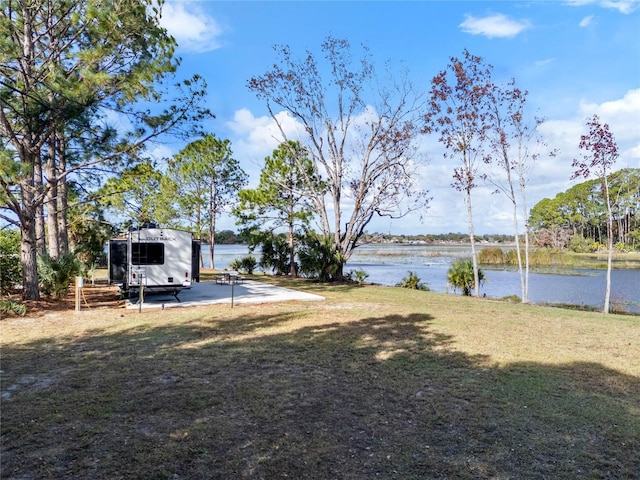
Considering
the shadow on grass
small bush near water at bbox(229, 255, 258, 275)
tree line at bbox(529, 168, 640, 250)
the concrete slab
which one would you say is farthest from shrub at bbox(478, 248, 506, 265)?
the shadow on grass

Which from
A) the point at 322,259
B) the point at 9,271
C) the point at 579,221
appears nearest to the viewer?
the point at 9,271

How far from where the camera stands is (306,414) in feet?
11.8

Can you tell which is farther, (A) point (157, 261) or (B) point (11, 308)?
(A) point (157, 261)

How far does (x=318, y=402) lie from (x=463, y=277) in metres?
12.3

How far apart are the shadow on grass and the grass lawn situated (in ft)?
0.06

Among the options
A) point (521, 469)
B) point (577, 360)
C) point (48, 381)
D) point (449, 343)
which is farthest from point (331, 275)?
point (521, 469)

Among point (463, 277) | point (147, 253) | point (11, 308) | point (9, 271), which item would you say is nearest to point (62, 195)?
point (9, 271)

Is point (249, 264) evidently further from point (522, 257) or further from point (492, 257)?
point (492, 257)

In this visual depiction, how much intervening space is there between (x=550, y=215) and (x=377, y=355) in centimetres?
6118

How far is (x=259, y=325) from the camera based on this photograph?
25.2ft

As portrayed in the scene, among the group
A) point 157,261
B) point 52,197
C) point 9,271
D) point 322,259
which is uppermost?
point 52,197

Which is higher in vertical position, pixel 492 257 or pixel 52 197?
pixel 52 197

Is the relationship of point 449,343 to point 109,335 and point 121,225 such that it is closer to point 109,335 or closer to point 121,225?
A: point 109,335

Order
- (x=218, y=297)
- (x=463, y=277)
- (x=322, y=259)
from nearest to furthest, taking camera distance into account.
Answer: (x=218, y=297) < (x=463, y=277) < (x=322, y=259)
